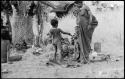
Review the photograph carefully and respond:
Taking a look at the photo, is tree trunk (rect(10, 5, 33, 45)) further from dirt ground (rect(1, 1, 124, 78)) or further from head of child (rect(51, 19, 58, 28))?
head of child (rect(51, 19, 58, 28))

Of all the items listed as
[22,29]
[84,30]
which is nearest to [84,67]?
[84,30]

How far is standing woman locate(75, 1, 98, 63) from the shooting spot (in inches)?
379

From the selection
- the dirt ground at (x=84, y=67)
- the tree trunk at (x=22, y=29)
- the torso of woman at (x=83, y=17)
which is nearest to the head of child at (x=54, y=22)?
the torso of woman at (x=83, y=17)

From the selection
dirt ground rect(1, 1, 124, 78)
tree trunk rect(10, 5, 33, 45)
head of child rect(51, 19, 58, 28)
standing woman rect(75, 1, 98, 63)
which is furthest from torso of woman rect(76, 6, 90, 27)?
tree trunk rect(10, 5, 33, 45)

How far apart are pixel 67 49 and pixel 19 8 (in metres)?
6.10

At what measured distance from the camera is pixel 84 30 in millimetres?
9633

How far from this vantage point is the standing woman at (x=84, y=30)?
9.62 m

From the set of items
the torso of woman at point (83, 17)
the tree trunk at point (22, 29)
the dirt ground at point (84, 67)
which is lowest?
the dirt ground at point (84, 67)

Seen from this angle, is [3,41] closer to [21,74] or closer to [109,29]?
[21,74]

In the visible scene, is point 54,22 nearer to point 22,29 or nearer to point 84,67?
point 84,67

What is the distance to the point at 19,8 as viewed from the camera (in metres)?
16.0

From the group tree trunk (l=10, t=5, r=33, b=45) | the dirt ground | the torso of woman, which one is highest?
the torso of woman

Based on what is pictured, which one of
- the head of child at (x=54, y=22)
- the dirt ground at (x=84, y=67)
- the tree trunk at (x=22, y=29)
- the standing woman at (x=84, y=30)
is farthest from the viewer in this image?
the tree trunk at (x=22, y=29)

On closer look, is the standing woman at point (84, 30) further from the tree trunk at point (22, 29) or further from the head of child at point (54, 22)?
the tree trunk at point (22, 29)
